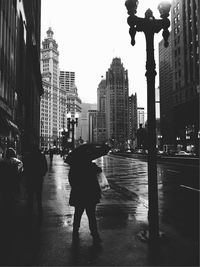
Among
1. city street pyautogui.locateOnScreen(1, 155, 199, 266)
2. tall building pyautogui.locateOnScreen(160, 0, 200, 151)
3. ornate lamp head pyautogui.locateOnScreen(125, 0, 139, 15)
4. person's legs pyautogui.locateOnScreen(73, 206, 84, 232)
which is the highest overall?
tall building pyautogui.locateOnScreen(160, 0, 200, 151)

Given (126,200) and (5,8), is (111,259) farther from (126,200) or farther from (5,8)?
(5,8)

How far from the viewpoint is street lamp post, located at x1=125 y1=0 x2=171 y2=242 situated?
558 centimetres

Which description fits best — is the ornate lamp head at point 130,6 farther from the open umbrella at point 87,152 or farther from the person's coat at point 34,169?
the person's coat at point 34,169

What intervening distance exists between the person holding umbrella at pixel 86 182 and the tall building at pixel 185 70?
240 feet

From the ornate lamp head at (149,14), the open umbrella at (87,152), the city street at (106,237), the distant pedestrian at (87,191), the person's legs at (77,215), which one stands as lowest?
the city street at (106,237)

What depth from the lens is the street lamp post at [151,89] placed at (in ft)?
18.3

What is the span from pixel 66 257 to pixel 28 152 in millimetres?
3983

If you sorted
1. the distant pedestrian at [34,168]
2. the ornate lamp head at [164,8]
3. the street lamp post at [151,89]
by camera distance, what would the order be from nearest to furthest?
the street lamp post at [151,89] < the ornate lamp head at [164,8] < the distant pedestrian at [34,168]

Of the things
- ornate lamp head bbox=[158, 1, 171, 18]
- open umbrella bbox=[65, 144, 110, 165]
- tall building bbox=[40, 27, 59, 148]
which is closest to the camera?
open umbrella bbox=[65, 144, 110, 165]

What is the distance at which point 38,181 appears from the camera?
26.7 feet

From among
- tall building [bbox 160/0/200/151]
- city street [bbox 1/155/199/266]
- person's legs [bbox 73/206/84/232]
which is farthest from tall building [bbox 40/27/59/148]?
person's legs [bbox 73/206/84/232]

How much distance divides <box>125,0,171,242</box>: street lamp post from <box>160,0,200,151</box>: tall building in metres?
72.2

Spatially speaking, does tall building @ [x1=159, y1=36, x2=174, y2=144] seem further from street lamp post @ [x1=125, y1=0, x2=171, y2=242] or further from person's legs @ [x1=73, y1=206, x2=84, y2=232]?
person's legs @ [x1=73, y1=206, x2=84, y2=232]

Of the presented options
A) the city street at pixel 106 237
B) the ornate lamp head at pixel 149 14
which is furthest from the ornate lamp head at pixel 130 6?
the city street at pixel 106 237
